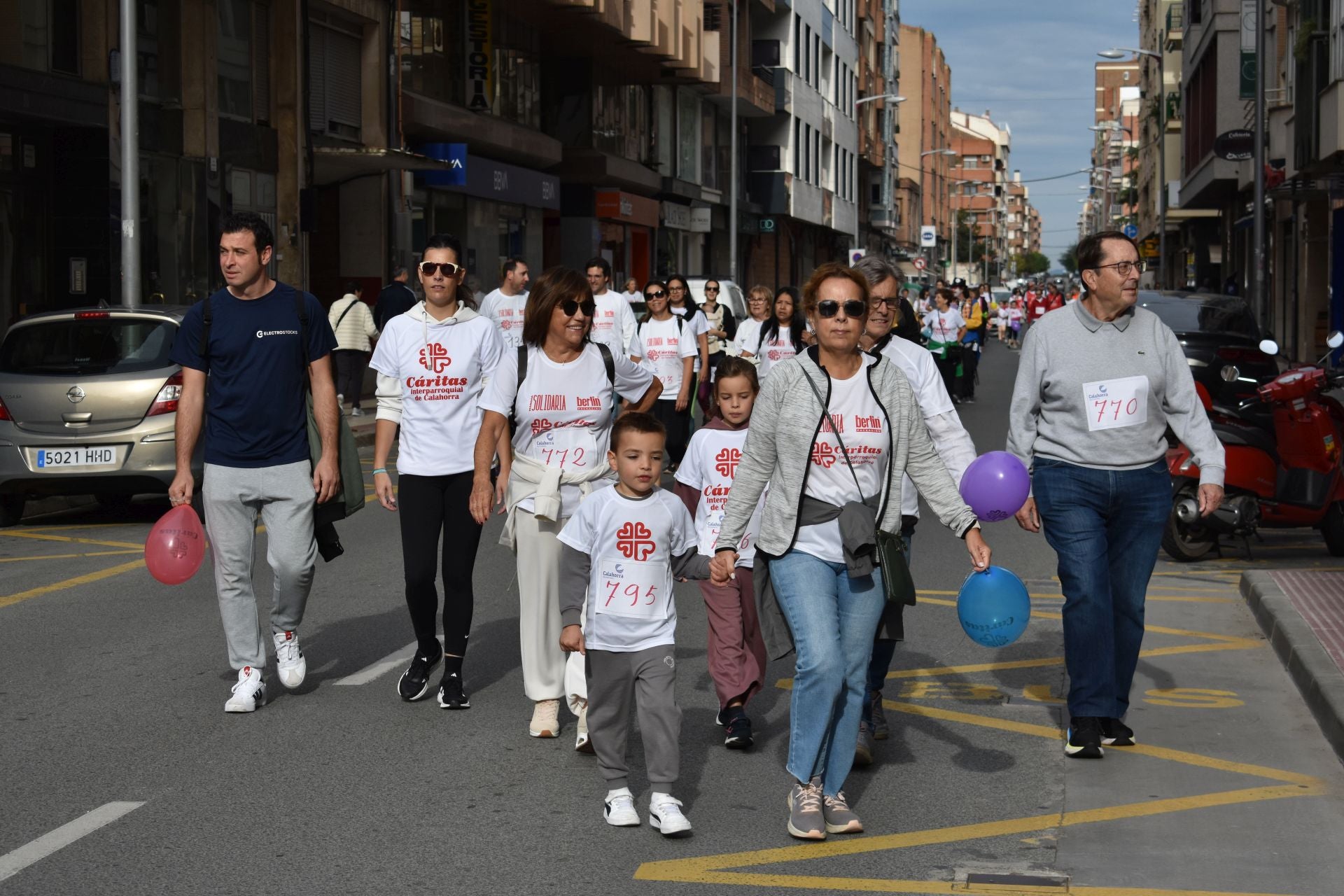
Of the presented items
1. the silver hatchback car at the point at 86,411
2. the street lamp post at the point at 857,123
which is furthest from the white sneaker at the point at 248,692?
the street lamp post at the point at 857,123

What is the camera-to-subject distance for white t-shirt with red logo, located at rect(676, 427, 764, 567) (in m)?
6.96

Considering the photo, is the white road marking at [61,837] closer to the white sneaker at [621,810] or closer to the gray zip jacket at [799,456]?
the white sneaker at [621,810]

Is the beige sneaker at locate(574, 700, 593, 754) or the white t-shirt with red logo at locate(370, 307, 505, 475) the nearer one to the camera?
the beige sneaker at locate(574, 700, 593, 754)

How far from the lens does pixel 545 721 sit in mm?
6875

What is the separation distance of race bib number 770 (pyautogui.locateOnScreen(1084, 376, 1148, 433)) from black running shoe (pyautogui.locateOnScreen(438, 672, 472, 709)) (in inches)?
107

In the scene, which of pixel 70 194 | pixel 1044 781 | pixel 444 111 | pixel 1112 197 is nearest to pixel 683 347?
pixel 1044 781

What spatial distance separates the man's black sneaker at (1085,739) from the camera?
6.58 meters

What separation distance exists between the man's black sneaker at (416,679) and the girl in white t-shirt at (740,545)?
1.25 m

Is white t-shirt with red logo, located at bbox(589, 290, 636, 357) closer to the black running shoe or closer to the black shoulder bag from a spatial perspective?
the black running shoe

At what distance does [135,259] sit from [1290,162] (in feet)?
77.6

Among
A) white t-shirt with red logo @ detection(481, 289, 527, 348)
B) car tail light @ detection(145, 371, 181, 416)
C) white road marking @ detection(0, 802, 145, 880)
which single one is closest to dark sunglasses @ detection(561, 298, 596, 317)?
white road marking @ detection(0, 802, 145, 880)

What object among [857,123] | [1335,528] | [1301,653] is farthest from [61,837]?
[857,123]

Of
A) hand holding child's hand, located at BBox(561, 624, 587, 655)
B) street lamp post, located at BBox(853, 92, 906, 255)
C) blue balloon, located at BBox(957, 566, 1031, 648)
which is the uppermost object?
street lamp post, located at BBox(853, 92, 906, 255)

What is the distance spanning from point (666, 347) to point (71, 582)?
5198mm
